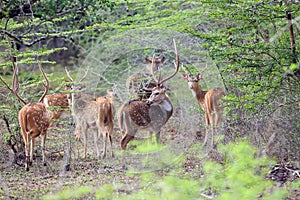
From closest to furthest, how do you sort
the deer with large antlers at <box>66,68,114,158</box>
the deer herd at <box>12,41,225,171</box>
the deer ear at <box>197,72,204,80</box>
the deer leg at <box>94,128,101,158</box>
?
the deer herd at <box>12,41,225,171</box>
the deer leg at <box>94,128,101,158</box>
the deer with large antlers at <box>66,68,114,158</box>
the deer ear at <box>197,72,204,80</box>

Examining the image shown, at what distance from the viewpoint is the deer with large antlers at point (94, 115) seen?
10.6 meters

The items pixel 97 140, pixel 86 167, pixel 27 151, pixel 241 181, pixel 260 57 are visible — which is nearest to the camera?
pixel 241 181

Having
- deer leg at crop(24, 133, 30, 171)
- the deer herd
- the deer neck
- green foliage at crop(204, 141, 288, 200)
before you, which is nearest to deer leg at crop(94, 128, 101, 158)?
the deer herd

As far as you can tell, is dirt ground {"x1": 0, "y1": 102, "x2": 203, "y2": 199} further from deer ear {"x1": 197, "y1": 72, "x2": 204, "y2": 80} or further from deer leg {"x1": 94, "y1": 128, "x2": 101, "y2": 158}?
deer ear {"x1": 197, "y1": 72, "x2": 204, "y2": 80}

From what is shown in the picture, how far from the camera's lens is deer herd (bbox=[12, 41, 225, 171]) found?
9.38m

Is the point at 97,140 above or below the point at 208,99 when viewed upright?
below

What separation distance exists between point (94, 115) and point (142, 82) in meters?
1.08

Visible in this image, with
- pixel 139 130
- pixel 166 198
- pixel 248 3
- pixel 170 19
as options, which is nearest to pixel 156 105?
pixel 139 130

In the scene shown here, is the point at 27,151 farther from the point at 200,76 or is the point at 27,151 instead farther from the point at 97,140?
the point at 200,76

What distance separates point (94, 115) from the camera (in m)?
10.9

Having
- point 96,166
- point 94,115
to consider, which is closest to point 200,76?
point 94,115

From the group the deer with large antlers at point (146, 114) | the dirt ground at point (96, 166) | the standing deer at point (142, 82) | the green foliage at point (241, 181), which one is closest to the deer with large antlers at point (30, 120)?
the dirt ground at point (96, 166)

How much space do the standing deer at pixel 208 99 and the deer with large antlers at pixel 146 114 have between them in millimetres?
786

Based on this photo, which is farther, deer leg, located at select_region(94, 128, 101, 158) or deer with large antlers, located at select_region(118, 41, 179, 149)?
deer leg, located at select_region(94, 128, 101, 158)
